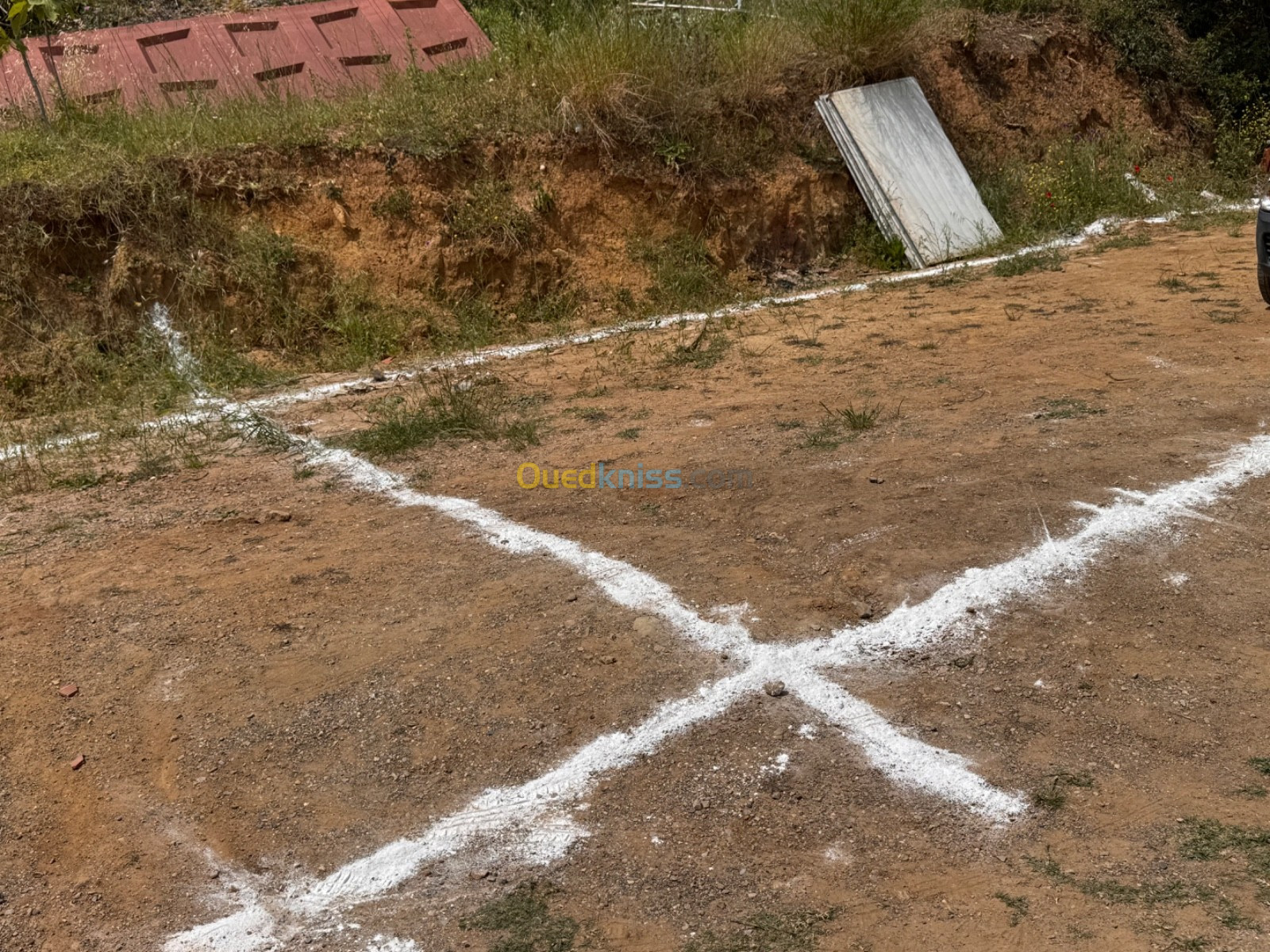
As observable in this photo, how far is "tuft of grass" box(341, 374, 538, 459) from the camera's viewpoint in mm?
6223

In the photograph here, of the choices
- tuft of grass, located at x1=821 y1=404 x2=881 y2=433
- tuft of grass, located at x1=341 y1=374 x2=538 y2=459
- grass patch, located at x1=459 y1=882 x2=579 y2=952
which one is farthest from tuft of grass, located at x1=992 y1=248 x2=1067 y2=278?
grass patch, located at x1=459 y1=882 x2=579 y2=952

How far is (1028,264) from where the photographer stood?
9.29 meters

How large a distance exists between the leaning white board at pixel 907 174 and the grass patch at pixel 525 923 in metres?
7.82

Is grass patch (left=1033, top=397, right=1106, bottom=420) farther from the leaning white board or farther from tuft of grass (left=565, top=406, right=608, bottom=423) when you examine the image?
the leaning white board

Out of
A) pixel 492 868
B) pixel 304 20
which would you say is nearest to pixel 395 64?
pixel 304 20

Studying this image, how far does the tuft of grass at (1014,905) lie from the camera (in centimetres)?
290

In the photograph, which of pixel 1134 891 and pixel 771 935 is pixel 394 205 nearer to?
pixel 771 935

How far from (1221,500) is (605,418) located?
3094mm

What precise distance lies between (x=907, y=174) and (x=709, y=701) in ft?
24.9

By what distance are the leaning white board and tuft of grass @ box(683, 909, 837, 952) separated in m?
7.74

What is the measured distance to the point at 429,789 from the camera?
3553 mm

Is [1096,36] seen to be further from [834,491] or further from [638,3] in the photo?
[834,491]

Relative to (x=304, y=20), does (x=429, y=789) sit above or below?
below

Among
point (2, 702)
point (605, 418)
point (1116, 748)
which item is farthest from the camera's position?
point (605, 418)
